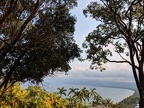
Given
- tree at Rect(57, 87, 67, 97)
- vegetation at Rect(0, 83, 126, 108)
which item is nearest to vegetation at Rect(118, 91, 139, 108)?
vegetation at Rect(0, 83, 126, 108)

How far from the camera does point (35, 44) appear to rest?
236 inches

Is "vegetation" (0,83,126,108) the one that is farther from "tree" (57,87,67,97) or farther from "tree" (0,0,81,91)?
"tree" (0,0,81,91)

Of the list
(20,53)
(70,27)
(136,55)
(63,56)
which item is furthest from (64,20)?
(136,55)

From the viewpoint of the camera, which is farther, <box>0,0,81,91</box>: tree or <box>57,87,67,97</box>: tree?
<box>0,0,81,91</box>: tree

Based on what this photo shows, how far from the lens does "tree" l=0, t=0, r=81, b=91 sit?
585 centimetres

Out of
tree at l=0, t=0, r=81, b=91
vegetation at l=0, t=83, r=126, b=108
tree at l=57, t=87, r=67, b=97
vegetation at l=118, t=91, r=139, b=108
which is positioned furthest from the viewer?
vegetation at l=118, t=91, r=139, b=108

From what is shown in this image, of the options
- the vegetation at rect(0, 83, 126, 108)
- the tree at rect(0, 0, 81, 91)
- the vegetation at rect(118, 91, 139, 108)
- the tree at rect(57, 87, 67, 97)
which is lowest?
the vegetation at rect(118, 91, 139, 108)

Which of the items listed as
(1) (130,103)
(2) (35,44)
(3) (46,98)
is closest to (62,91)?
(3) (46,98)

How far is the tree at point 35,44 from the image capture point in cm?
585

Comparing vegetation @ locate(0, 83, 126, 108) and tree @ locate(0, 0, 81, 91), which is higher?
tree @ locate(0, 0, 81, 91)

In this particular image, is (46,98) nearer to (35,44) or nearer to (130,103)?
(35,44)

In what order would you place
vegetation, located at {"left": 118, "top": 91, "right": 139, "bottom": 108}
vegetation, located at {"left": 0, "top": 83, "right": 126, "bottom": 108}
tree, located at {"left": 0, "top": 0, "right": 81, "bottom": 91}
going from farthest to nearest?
vegetation, located at {"left": 118, "top": 91, "right": 139, "bottom": 108}
tree, located at {"left": 0, "top": 0, "right": 81, "bottom": 91}
vegetation, located at {"left": 0, "top": 83, "right": 126, "bottom": 108}

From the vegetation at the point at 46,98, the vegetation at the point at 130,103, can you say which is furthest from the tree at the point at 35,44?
the vegetation at the point at 130,103

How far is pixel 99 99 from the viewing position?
632 cm
